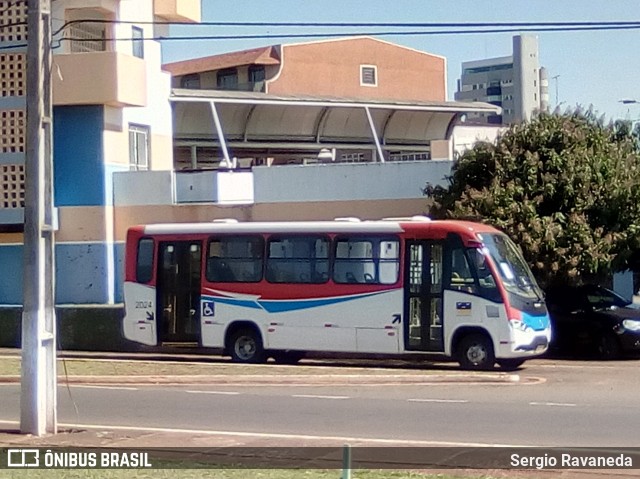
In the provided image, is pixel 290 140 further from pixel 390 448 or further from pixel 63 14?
pixel 390 448

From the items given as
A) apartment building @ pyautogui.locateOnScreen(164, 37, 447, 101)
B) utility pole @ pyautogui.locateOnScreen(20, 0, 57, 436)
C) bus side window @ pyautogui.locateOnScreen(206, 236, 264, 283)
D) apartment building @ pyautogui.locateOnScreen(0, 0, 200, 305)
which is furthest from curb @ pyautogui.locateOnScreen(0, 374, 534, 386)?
apartment building @ pyautogui.locateOnScreen(164, 37, 447, 101)

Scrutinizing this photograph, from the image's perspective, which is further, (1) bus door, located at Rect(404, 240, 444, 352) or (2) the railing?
(2) the railing

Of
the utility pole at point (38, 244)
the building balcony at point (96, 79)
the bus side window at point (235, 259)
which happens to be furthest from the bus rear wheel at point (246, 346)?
the utility pole at point (38, 244)

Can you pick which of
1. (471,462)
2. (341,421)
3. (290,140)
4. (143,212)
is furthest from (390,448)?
(290,140)

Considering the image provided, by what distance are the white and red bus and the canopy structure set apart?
11927mm

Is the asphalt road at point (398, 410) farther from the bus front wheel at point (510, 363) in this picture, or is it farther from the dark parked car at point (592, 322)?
the dark parked car at point (592, 322)

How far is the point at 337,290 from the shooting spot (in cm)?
2331

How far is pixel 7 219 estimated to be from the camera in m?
32.1

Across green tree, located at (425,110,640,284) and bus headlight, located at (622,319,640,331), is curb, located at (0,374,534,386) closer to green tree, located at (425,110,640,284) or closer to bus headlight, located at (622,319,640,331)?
bus headlight, located at (622,319,640,331)

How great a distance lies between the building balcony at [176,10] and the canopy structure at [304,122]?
2336mm

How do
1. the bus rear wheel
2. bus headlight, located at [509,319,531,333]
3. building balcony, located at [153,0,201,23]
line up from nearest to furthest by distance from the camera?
1. bus headlight, located at [509,319,531,333]
2. the bus rear wheel
3. building balcony, located at [153,0,201,23]

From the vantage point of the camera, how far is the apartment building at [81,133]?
30.9m

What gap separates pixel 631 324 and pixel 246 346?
833 centimetres

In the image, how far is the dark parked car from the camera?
80.8 feet
